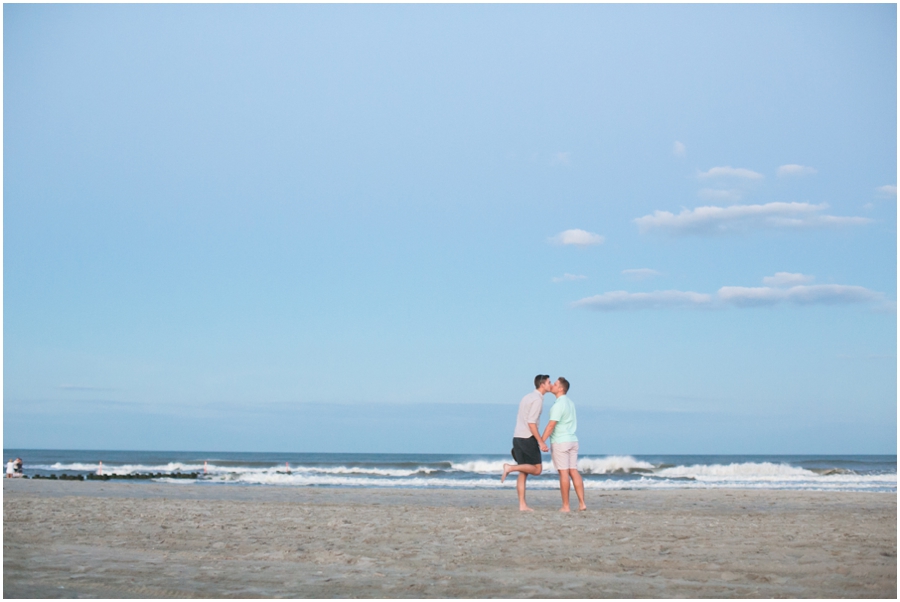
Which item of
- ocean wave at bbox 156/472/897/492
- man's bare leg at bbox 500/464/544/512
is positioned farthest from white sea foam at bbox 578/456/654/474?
man's bare leg at bbox 500/464/544/512

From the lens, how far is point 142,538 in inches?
300

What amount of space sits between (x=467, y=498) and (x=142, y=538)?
775cm

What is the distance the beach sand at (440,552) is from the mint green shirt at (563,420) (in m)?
1.00

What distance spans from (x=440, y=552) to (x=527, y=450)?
149 inches

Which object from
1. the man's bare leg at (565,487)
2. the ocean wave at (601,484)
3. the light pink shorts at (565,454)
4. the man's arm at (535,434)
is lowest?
the ocean wave at (601,484)

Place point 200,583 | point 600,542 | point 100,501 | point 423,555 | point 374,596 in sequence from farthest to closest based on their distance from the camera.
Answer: point 100,501 < point 600,542 < point 423,555 < point 200,583 < point 374,596

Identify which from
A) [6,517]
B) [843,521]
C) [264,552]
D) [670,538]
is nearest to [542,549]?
[670,538]

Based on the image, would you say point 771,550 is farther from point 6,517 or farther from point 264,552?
point 6,517

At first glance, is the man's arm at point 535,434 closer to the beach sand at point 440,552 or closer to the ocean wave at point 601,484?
the beach sand at point 440,552

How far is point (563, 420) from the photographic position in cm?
1038

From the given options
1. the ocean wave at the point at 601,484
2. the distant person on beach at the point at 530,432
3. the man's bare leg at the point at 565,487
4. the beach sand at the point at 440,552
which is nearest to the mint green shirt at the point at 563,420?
the distant person on beach at the point at 530,432

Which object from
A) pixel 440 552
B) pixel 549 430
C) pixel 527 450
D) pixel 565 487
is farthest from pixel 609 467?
pixel 440 552

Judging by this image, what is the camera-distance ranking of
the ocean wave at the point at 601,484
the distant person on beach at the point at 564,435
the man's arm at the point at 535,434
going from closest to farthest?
the man's arm at the point at 535,434, the distant person on beach at the point at 564,435, the ocean wave at the point at 601,484

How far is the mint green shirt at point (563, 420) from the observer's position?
33.8ft
